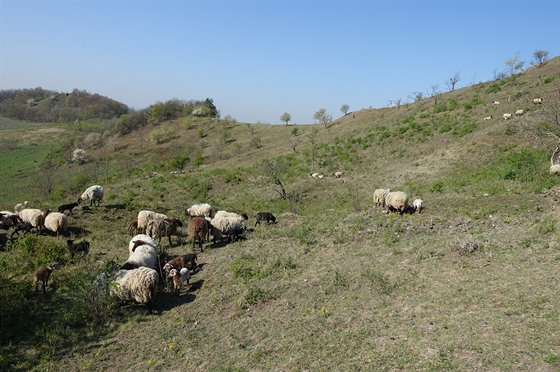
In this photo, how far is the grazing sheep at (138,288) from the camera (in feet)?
36.8

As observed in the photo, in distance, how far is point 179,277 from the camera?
12.4m

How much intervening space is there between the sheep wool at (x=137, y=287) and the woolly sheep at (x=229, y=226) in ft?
18.7

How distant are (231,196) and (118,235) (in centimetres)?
1414

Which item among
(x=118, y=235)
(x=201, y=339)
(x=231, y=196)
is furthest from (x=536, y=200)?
(x=231, y=196)

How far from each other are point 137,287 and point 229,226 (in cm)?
623

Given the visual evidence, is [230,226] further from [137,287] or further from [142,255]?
[137,287]

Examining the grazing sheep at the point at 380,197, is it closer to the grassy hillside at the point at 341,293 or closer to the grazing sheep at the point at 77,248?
the grassy hillside at the point at 341,293

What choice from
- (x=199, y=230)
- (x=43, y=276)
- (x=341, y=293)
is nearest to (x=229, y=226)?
(x=199, y=230)

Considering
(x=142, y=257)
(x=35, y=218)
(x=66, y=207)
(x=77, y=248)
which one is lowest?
(x=142, y=257)

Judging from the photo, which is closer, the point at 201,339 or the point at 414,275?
the point at 201,339

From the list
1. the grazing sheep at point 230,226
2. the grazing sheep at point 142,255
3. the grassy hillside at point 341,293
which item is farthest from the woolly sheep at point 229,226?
the grazing sheep at point 142,255

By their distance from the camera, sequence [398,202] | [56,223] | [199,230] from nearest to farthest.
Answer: [199,230] < [56,223] < [398,202]

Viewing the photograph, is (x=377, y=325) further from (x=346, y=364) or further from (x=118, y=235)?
(x=118, y=235)

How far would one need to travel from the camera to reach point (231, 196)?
3188 centimetres
